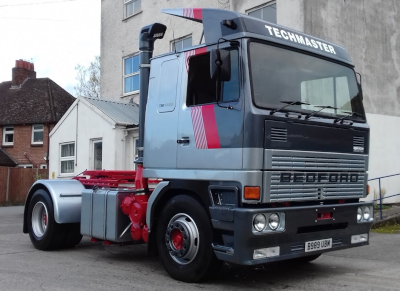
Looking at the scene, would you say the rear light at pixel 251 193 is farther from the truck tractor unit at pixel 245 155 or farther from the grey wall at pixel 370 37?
the grey wall at pixel 370 37

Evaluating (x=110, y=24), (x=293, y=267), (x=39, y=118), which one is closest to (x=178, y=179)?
(x=293, y=267)

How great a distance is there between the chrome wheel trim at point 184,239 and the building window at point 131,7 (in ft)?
45.9

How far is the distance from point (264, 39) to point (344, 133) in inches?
61.7

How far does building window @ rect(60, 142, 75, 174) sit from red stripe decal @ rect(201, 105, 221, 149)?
1258 centimetres

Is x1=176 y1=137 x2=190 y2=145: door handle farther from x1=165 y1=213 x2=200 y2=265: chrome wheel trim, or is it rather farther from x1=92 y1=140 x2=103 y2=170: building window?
x1=92 y1=140 x2=103 y2=170: building window

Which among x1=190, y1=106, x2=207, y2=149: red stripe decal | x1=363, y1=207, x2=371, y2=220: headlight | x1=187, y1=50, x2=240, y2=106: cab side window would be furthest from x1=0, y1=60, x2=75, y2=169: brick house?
x1=363, y1=207, x2=371, y2=220: headlight

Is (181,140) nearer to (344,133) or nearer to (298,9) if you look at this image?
(344,133)

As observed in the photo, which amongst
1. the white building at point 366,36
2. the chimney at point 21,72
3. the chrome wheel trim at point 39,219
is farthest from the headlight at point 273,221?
the chimney at point 21,72

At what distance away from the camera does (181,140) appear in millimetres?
6262

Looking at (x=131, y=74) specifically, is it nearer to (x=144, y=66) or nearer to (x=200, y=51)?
(x=144, y=66)

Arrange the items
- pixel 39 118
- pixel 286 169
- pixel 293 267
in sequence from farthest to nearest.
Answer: pixel 39 118, pixel 293 267, pixel 286 169

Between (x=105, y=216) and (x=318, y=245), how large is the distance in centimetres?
305

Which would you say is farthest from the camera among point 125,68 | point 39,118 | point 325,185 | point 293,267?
point 39,118

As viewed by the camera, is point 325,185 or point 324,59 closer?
point 325,185
